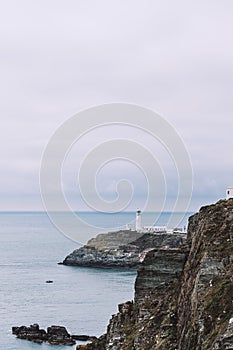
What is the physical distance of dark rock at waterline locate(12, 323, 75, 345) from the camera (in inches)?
3189

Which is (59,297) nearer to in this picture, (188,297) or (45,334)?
(45,334)

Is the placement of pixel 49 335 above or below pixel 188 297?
below

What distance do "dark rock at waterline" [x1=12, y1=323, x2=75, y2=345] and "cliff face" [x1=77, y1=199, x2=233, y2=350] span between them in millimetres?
35157

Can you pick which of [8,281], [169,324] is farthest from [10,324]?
[169,324]

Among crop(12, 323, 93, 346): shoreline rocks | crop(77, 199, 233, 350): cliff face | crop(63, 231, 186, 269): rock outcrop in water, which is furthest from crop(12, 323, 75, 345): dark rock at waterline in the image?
crop(63, 231, 186, 269): rock outcrop in water

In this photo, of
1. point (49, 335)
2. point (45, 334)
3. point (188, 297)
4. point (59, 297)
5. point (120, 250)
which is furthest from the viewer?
point (120, 250)

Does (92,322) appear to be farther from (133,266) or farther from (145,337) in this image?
(133,266)

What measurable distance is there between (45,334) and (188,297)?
5530 cm

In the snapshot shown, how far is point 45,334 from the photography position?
8456 centimetres

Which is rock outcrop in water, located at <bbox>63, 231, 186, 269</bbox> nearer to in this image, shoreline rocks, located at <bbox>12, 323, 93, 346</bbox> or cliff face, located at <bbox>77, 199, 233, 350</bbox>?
shoreline rocks, located at <bbox>12, 323, 93, 346</bbox>

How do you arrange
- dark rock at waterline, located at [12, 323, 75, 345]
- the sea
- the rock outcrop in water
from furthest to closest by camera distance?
the rock outcrop in water
the sea
dark rock at waterline, located at [12, 323, 75, 345]

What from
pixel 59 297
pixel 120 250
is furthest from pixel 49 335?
pixel 120 250

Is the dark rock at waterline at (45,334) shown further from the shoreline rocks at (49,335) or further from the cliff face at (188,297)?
the cliff face at (188,297)

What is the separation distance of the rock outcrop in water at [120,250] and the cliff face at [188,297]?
12534cm
